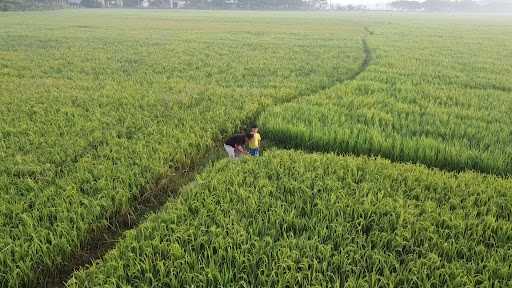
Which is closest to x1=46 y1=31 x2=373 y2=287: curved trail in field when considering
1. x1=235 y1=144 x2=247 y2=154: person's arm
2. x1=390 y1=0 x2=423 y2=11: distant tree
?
x1=235 y1=144 x2=247 y2=154: person's arm

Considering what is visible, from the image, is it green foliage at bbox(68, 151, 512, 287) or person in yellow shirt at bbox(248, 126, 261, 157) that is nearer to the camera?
green foliage at bbox(68, 151, 512, 287)

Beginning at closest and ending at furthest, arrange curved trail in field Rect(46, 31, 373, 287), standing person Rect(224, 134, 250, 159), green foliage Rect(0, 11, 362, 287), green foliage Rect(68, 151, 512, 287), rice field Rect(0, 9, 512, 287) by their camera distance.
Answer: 1. green foliage Rect(68, 151, 512, 287)
2. rice field Rect(0, 9, 512, 287)
3. curved trail in field Rect(46, 31, 373, 287)
4. green foliage Rect(0, 11, 362, 287)
5. standing person Rect(224, 134, 250, 159)

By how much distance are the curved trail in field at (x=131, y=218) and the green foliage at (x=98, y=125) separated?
0.27 ft

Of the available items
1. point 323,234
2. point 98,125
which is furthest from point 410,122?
point 98,125

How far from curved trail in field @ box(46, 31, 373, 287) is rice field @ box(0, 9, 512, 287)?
0.20ft

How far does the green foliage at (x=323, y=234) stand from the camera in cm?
306

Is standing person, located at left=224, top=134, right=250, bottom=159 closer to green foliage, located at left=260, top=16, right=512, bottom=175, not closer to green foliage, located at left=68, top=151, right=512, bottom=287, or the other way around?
green foliage, located at left=68, top=151, right=512, bottom=287

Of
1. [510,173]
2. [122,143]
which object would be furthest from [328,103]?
[122,143]

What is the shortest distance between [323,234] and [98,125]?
4.76 metres

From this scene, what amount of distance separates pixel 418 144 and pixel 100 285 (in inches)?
190

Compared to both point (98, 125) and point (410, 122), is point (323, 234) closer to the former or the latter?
point (410, 122)

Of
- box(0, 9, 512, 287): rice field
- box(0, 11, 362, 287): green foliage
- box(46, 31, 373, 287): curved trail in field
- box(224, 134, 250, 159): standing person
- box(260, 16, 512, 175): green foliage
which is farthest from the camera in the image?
box(260, 16, 512, 175): green foliage

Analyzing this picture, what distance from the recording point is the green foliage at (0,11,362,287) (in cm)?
382

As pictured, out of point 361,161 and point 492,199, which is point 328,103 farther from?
point 492,199
